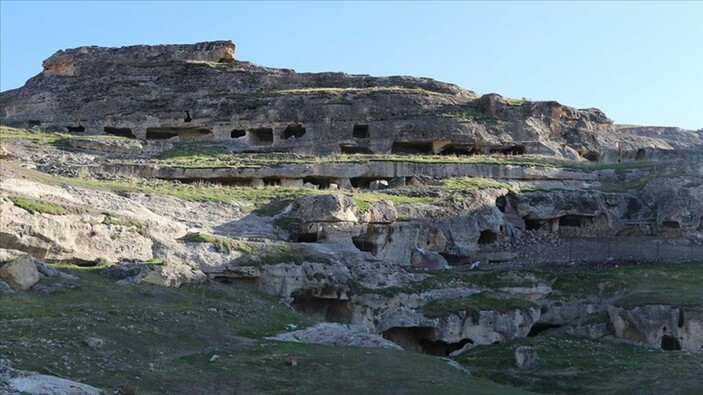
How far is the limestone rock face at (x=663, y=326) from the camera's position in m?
28.8

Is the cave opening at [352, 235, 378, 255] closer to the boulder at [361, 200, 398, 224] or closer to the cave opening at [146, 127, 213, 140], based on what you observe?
the boulder at [361, 200, 398, 224]

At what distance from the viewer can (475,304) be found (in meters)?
30.4

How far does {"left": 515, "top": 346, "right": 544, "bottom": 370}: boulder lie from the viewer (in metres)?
24.9

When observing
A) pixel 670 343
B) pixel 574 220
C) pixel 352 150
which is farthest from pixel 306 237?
pixel 352 150

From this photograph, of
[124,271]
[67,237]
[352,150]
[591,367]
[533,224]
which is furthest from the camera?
[352,150]

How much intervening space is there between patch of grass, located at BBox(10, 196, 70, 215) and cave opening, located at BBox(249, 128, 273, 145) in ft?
99.0

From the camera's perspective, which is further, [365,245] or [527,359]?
[365,245]

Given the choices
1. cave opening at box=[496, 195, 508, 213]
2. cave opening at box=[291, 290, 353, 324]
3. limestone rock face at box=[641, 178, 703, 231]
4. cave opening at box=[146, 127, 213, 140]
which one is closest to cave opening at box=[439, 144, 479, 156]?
cave opening at box=[496, 195, 508, 213]

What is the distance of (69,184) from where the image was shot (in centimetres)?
3173

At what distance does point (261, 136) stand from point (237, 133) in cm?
155

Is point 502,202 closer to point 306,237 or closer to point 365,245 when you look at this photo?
point 365,245

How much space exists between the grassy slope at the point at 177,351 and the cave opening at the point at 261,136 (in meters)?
32.8

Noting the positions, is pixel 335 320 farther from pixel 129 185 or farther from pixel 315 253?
pixel 129 185

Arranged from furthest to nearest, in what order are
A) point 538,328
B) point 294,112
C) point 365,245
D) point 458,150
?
1. point 294,112
2. point 458,150
3. point 365,245
4. point 538,328
